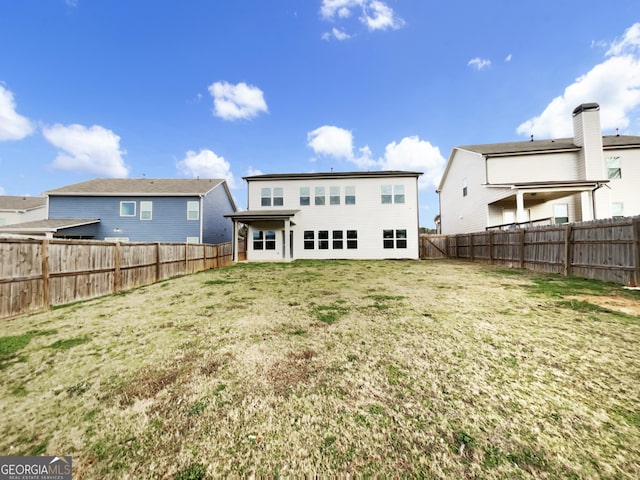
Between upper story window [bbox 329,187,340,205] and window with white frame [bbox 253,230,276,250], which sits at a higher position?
upper story window [bbox 329,187,340,205]

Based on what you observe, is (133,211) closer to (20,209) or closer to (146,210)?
(146,210)

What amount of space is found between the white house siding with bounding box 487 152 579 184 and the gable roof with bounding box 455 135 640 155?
0.36 meters

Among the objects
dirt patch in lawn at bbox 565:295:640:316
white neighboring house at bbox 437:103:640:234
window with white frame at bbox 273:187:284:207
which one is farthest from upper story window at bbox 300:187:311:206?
dirt patch in lawn at bbox 565:295:640:316

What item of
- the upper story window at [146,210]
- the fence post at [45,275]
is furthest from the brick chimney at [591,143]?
the upper story window at [146,210]

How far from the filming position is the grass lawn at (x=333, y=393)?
1.65 meters

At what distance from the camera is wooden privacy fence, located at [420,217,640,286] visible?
21.4 ft

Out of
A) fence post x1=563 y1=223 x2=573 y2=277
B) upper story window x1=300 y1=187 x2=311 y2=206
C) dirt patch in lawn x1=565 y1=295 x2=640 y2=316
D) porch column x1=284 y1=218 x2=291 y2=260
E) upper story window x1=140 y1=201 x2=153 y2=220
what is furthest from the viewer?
upper story window x1=300 y1=187 x2=311 y2=206

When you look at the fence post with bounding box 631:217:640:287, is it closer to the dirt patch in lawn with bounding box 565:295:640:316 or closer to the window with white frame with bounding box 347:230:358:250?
the dirt patch in lawn with bounding box 565:295:640:316

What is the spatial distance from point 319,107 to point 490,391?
92.9 feet

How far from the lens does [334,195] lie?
19125 mm

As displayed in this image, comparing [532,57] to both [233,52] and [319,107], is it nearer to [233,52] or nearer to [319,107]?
[319,107]

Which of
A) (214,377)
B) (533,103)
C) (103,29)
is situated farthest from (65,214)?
(533,103)

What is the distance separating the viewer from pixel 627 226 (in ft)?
21.6

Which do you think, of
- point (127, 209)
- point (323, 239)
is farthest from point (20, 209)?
point (323, 239)
